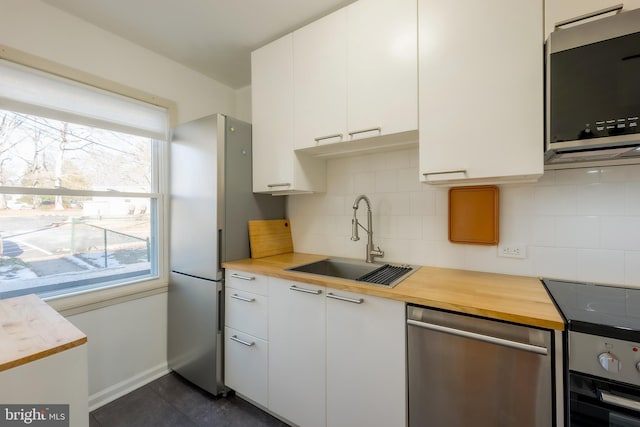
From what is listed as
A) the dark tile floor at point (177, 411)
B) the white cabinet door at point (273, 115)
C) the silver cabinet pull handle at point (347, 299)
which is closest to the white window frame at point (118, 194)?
the dark tile floor at point (177, 411)

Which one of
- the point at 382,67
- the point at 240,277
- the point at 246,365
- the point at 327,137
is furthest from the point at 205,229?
the point at 382,67

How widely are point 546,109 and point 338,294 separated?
1.21m

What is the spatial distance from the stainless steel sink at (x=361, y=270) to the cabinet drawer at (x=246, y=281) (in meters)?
0.20

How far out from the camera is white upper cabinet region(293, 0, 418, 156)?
55.7 inches

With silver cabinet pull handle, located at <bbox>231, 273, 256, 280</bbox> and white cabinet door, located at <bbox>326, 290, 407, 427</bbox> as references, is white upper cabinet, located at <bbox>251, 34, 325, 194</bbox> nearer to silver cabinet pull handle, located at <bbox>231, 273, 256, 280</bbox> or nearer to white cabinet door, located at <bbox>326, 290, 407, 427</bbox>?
silver cabinet pull handle, located at <bbox>231, 273, 256, 280</bbox>

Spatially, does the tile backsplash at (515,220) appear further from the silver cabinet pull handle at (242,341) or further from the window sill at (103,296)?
the window sill at (103,296)

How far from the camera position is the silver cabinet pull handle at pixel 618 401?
2.58ft

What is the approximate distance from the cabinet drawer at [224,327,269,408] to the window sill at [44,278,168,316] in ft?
2.47

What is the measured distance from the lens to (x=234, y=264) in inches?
70.0

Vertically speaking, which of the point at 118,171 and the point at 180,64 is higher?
the point at 180,64

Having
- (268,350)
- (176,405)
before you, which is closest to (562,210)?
(268,350)

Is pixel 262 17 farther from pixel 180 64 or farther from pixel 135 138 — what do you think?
pixel 135 138

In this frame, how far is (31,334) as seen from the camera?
3.25 ft

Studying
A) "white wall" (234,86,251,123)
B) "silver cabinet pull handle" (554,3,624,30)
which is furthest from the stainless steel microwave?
"white wall" (234,86,251,123)
